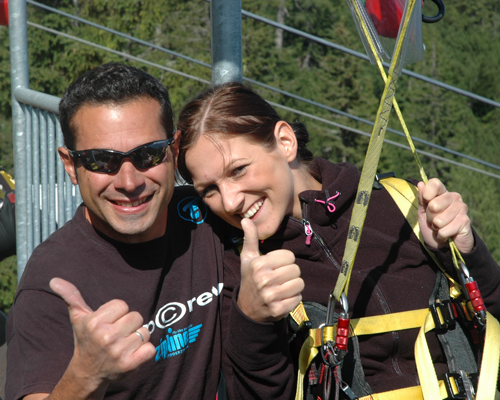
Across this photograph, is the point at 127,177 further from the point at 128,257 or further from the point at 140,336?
the point at 140,336

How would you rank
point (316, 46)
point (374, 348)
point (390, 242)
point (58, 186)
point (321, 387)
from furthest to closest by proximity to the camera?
point (316, 46)
point (58, 186)
point (390, 242)
point (374, 348)
point (321, 387)

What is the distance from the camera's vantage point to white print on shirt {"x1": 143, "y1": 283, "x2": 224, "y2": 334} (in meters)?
2.10

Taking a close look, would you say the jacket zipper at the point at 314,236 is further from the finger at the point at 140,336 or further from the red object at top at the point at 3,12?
the red object at top at the point at 3,12

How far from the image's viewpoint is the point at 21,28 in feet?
11.2

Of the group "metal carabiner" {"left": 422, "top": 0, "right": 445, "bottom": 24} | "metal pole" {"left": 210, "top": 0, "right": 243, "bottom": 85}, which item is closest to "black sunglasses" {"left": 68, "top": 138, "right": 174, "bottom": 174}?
"metal pole" {"left": 210, "top": 0, "right": 243, "bottom": 85}

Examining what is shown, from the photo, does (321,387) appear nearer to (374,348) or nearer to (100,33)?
(374,348)

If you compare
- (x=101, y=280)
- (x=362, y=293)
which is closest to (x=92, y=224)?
(x=101, y=280)

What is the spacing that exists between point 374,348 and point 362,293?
20cm

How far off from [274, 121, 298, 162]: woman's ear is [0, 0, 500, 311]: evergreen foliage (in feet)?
53.4

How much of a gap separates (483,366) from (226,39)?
5.27 ft

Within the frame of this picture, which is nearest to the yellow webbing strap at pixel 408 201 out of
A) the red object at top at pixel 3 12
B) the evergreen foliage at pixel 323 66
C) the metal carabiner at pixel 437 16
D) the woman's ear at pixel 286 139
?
the woman's ear at pixel 286 139

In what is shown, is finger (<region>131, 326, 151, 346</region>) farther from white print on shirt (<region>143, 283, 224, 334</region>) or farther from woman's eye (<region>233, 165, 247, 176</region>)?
woman's eye (<region>233, 165, 247, 176</region>)

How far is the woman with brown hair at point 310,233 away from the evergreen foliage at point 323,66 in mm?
16268

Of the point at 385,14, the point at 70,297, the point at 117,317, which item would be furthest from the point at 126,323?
the point at 385,14
